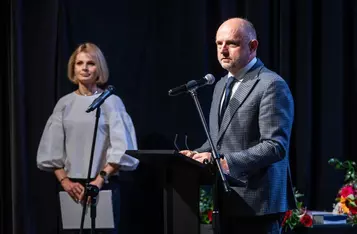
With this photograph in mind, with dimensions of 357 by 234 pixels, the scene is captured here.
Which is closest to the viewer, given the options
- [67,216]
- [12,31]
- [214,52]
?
[67,216]

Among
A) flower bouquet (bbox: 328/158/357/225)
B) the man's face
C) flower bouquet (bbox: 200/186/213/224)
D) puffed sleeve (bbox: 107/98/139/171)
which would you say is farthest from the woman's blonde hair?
flower bouquet (bbox: 328/158/357/225)

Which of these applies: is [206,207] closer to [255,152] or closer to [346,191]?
[346,191]

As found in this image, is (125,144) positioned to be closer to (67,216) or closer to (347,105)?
(67,216)

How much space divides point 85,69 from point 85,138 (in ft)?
1.63

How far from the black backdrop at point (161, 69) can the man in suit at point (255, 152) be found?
1.92 m

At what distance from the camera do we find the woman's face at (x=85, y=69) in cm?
442

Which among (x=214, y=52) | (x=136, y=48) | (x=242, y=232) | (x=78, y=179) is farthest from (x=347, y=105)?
(x=242, y=232)

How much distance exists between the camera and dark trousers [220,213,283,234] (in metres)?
2.86

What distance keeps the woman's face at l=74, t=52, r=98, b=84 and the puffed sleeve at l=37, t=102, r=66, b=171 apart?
9.8 inches

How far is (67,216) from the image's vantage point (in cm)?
425

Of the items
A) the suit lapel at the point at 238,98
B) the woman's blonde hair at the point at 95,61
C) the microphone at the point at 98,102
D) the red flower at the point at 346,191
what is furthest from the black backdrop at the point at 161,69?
the suit lapel at the point at 238,98

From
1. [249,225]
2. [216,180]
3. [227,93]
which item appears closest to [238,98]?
[227,93]

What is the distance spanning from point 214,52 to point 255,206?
232 cm

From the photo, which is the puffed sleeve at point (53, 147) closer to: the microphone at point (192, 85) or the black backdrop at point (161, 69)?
the black backdrop at point (161, 69)
